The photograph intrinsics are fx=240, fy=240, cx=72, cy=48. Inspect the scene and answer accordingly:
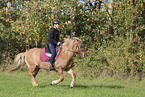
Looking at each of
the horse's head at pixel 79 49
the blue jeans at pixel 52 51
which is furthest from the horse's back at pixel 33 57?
the horse's head at pixel 79 49

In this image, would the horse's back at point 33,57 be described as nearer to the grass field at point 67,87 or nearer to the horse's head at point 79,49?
the grass field at point 67,87

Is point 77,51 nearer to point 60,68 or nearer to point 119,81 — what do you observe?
point 60,68

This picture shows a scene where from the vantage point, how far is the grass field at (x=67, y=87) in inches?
361

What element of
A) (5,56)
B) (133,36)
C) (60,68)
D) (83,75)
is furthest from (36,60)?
(5,56)

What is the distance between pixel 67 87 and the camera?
1093 centimetres

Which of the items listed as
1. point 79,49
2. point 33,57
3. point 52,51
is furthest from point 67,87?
point 33,57

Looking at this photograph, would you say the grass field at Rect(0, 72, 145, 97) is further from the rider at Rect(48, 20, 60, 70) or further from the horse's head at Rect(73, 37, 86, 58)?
the horse's head at Rect(73, 37, 86, 58)

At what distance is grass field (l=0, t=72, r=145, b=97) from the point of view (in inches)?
361

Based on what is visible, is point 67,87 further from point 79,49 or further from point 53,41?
point 53,41

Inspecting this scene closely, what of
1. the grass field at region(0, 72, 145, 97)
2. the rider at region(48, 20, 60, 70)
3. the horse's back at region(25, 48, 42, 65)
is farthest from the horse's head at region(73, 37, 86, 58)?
the horse's back at region(25, 48, 42, 65)

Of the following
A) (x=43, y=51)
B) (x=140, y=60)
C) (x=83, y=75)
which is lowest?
(x=83, y=75)

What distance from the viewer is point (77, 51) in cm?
1023

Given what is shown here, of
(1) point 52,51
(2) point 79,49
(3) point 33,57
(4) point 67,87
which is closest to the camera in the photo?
(2) point 79,49

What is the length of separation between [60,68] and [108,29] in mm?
8333
